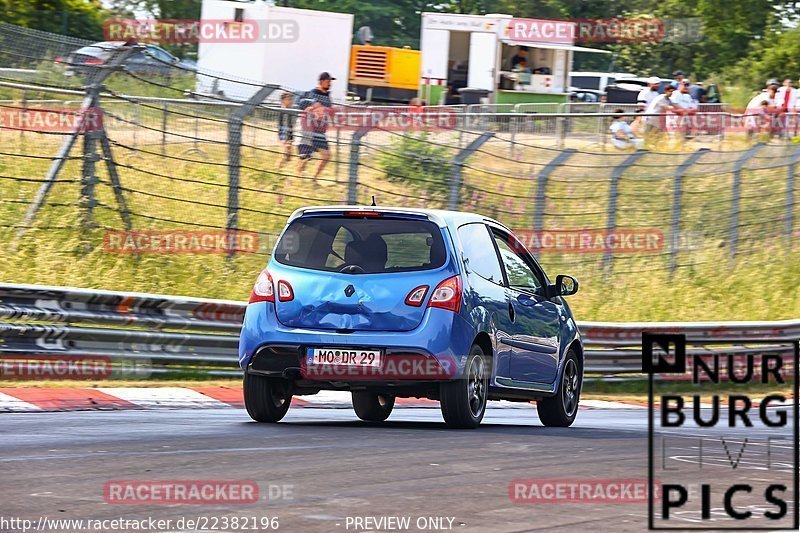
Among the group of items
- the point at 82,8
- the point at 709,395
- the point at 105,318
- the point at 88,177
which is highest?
the point at 82,8

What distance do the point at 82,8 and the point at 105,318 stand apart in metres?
35.3

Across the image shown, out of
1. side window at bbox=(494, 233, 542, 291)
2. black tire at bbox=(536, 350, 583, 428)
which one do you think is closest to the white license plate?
side window at bbox=(494, 233, 542, 291)

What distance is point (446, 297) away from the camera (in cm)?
995

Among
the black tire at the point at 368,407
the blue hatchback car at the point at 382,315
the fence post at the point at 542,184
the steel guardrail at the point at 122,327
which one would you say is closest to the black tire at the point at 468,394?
the blue hatchback car at the point at 382,315

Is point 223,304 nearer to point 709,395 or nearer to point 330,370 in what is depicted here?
point 330,370

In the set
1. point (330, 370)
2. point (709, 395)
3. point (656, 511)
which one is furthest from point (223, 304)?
point (656, 511)

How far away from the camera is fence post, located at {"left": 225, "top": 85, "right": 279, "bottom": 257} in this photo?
682 inches

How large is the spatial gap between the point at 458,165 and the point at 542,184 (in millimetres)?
1785

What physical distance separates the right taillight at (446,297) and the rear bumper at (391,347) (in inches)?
1.7

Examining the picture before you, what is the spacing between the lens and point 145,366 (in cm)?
1405

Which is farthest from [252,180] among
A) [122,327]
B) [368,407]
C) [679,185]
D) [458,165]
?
[679,185]

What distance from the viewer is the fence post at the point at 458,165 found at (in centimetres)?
1942

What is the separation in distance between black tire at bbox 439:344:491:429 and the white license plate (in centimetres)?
51

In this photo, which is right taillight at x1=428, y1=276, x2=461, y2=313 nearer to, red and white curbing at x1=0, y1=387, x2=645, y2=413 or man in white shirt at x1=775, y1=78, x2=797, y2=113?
red and white curbing at x1=0, y1=387, x2=645, y2=413
